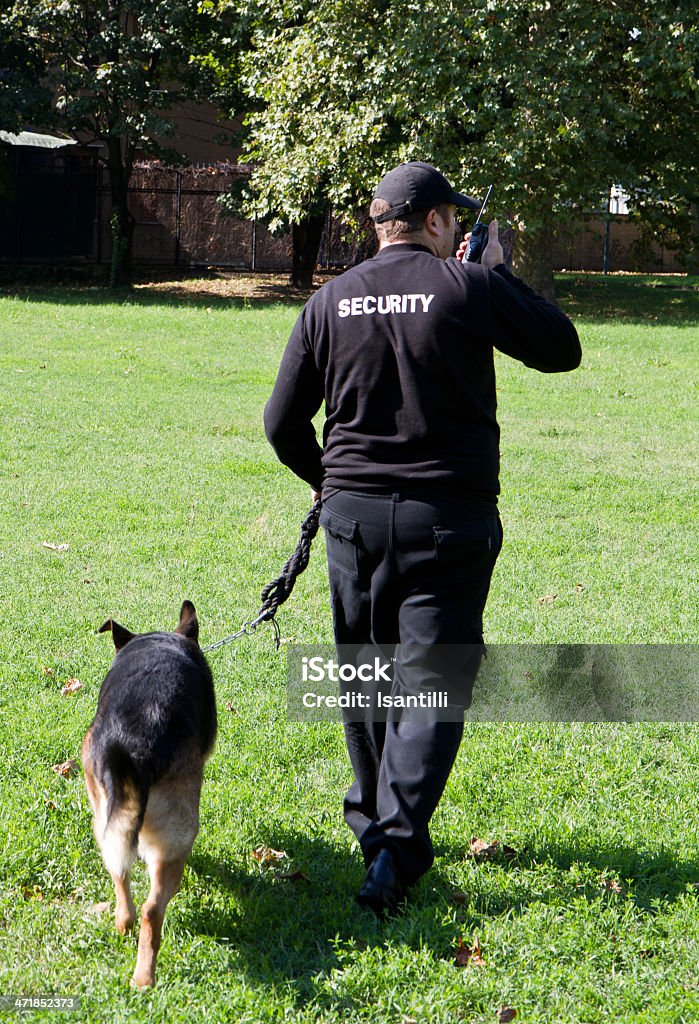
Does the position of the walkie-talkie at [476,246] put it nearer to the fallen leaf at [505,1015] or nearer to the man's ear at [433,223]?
the man's ear at [433,223]

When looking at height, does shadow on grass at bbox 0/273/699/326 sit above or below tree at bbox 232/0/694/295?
below

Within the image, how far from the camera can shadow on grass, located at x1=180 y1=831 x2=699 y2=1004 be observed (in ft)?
10.7

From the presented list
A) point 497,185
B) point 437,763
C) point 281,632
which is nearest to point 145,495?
point 281,632

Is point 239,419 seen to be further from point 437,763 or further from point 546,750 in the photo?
point 437,763

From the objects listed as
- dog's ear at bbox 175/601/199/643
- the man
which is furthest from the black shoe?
dog's ear at bbox 175/601/199/643

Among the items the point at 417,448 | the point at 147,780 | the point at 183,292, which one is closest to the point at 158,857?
the point at 147,780

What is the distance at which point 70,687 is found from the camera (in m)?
5.15

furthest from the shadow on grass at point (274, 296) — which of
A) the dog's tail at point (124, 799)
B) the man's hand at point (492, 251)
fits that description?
the dog's tail at point (124, 799)

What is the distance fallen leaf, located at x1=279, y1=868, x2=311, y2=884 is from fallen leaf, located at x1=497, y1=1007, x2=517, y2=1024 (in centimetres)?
87

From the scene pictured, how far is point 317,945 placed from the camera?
10.9 feet

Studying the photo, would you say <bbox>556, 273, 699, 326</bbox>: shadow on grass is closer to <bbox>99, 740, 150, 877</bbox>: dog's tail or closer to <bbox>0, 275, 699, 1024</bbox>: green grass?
<bbox>0, 275, 699, 1024</bbox>: green grass

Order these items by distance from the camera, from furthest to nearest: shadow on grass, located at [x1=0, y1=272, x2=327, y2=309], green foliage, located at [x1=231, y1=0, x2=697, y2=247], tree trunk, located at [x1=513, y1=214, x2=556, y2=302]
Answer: shadow on grass, located at [x1=0, y1=272, x2=327, y2=309]
tree trunk, located at [x1=513, y1=214, x2=556, y2=302]
green foliage, located at [x1=231, y1=0, x2=697, y2=247]

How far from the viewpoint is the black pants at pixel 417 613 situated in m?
3.32

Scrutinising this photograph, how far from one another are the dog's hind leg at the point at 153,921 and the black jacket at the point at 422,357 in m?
1.30
